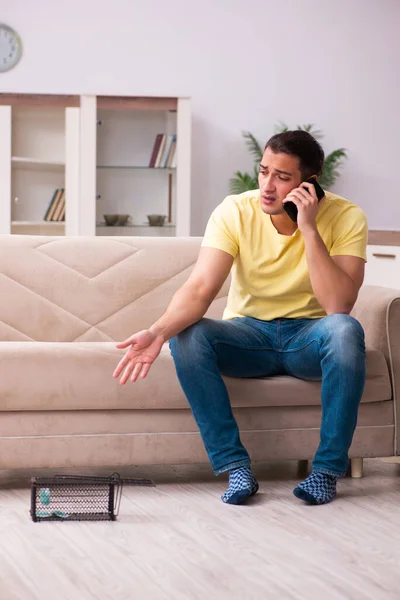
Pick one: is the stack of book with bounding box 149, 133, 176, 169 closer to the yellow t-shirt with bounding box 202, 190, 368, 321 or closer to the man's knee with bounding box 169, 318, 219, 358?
the yellow t-shirt with bounding box 202, 190, 368, 321

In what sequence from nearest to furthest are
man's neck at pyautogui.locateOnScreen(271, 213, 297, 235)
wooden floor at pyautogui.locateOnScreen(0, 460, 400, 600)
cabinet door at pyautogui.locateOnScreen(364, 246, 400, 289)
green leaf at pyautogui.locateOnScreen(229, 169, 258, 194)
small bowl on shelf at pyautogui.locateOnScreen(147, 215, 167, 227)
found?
wooden floor at pyautogui.locateOnScreen(0, 460, 400, 600)
man's neck at pyautogui.locateOnScreen(271, 213, 297, 235)
cabinet door at pyautogui.locateOnScreen(364, 246, 400, 289)
small bowl on shelf at pyautogui.locateOnScreen(147, 215, 167, 227)
green leaf at pyautogui.locateOnScreen(229, 169, 258, 194)

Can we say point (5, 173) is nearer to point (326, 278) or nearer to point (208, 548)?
point (326, 278)

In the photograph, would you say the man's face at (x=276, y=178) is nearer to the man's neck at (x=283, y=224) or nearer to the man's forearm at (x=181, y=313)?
the man's neck at (x=283, y=224)

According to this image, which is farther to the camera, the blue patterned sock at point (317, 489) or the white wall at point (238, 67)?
the white wall at point (238, 67)

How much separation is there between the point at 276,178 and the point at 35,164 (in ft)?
10.7

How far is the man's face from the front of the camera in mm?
2656

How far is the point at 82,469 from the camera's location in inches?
115

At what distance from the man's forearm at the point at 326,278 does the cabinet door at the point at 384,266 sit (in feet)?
5.79

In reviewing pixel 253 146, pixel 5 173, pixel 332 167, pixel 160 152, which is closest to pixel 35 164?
pixel 5 173

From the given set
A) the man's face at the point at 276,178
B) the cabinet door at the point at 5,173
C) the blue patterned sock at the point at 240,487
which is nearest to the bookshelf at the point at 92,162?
the cabinet door at the point at 5,173

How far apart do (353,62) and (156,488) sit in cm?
433

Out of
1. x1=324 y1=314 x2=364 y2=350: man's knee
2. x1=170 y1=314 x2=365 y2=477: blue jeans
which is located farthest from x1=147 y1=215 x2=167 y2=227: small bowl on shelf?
x1=324 y1=314 x2=364 y2=350: man's knee

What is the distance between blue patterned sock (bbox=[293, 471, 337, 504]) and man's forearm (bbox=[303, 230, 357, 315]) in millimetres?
470

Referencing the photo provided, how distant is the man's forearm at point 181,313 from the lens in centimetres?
249
